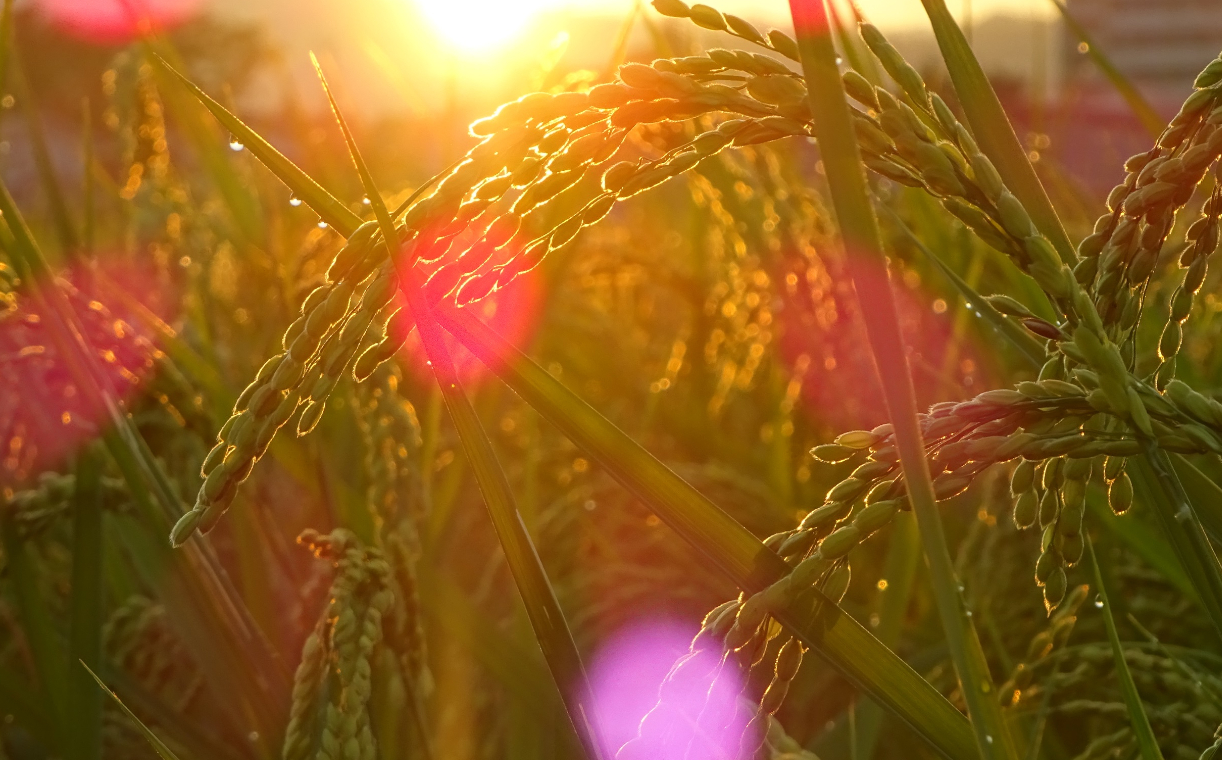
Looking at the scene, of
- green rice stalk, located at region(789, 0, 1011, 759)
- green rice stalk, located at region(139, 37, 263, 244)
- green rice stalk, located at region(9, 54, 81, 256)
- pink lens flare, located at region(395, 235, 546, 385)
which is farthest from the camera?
green rice stalk, located at region(139, 37, 263, 244)

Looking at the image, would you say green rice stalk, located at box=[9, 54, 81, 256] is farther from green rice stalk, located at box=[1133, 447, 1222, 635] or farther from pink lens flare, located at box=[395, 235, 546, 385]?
green rice stalk, located at box=[1133, 447, 1222, 635]

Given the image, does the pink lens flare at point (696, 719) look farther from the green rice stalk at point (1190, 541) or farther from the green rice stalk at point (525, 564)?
the green rice stalk at point (1190, 541)

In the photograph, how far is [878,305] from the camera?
545mm

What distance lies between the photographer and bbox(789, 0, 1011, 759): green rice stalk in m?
0.54

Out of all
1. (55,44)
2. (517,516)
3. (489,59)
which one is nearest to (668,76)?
(517,516)

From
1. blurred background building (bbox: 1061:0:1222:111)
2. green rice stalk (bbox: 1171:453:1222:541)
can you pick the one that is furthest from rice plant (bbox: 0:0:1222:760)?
blurred background building (bbox: 1061:0:1222:111)

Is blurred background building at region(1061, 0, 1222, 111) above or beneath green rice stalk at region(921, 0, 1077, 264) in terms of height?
above

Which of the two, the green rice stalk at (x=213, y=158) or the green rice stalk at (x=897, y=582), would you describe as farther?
the green rice stalk at (x=213, y=158)

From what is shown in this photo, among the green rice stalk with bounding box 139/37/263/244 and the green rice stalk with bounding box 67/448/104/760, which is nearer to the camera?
the green rice stalk with bounding box 67/448/104/760

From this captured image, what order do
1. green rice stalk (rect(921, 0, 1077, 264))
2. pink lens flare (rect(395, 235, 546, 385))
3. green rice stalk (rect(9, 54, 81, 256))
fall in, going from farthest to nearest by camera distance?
pink lens flare (rect(395, 235, 546, 385))
green rice stalk (rect(9, 54, 81, 256))
green rice stalk (rect(921, 0, 1077, 264))

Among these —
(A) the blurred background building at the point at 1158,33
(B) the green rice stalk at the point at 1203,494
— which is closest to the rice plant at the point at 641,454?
(B) the green rice stalk at the point at 1203,494

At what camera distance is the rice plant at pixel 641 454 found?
2.12 feet

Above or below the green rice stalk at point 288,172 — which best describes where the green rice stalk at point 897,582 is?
below

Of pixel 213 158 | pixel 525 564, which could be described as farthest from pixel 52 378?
pixel 525 564
